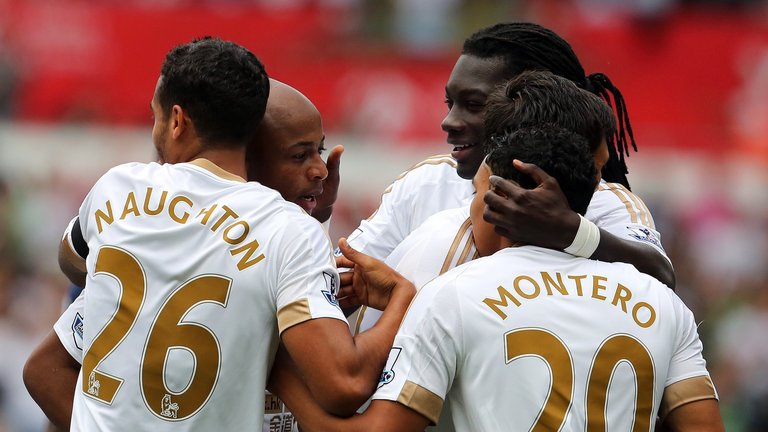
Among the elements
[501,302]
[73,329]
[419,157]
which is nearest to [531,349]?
[501,302]

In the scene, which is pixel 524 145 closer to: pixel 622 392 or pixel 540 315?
pixel 540 315

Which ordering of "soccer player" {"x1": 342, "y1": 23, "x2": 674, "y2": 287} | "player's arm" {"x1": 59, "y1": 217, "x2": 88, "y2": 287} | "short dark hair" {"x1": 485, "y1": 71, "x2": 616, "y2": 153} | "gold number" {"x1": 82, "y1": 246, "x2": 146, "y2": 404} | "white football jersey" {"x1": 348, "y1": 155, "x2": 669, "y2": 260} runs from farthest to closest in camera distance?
1. "soccer player" {"x1": 342, "y1": 23, "x2": 674, "y2": 287}
2. "white football jersey" {"x1": 348, "y1": 155, "x2": 669, "y2": 260}
3. "player's arm" {"x1": 59, "y1": 217, "x2": 88, "y2": 287}
4. "short dark hair" {"x1": 485, "y1": 71, "x2": 616, "y2": 153}
5. "gold number" {"x1": 82, "y1": 246, "x2": 146, "y2": 404}

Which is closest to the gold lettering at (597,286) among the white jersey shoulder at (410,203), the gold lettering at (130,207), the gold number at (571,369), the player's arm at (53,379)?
the gold number at (571,369)

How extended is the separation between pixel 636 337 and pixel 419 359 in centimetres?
57

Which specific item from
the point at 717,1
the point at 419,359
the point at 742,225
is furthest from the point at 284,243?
the point at 717,1

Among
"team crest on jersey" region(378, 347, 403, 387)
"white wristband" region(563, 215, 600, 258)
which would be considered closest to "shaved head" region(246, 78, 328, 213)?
"team crest on jersey" region(378, 347, 403, 387)

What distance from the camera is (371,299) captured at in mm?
3355

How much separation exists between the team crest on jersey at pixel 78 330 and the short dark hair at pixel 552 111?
135 centimetres

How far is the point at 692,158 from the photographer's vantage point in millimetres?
13836

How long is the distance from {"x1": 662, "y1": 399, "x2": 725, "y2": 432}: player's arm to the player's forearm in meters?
0.46

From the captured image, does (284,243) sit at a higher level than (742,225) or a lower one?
higher

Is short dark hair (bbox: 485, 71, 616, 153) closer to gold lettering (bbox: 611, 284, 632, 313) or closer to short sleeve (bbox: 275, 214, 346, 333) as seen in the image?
gold lettering (bbox: 611, 284, 632, 313)

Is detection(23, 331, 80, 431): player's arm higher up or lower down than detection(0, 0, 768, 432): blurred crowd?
higher up

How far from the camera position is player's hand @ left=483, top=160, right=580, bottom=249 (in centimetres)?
308
